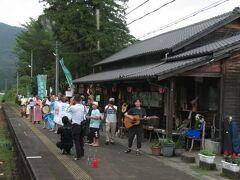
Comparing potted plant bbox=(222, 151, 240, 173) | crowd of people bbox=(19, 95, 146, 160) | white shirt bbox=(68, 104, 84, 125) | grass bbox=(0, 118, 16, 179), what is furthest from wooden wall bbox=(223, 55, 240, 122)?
grass bbox=(0, 118, 16, 179)

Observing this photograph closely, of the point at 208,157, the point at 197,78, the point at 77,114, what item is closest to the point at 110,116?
the point at 197,78

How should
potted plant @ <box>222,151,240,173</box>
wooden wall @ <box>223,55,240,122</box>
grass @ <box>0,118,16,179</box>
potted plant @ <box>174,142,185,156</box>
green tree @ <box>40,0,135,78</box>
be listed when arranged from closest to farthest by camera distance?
potted plant @ <box>222,151,240,173</box> → grass @ <box>0,118,16,179</box> → potted plant @ <box>174,142,185,156</box> → wooden wall @ <box>223,55,240,122</box> → green tree @ <box>40,0,135,78</box>

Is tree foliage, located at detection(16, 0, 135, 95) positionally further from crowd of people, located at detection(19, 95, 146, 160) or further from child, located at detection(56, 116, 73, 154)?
child, located at detection(56, 116, 73, 154)

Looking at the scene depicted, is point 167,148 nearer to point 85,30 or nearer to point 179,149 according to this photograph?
point 179,149

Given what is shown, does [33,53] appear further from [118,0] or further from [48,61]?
[118,0]

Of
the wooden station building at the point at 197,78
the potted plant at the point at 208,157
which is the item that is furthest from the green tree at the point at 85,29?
the potted plant at the point at 208,157

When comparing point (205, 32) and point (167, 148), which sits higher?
point (205, 32)

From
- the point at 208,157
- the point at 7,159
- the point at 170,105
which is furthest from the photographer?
the point at 7,159

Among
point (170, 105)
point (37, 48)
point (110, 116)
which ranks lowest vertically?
point (110, 116)

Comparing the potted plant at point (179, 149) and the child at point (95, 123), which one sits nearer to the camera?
the potted plant at point (179, 149)

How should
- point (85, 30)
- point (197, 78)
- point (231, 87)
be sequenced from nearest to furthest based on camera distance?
1. point (231, 87)
2. point (197, 78)
3. point (85, 30)

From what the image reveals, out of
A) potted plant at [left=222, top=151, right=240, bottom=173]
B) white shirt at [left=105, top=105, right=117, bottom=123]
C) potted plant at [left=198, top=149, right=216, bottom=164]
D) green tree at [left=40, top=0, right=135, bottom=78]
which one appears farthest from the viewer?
green tree at [left=40, top=0, right=135, bottom=78]

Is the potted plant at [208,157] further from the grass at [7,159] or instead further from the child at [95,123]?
the grass at [7,159]

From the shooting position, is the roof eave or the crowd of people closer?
the crowd of people
